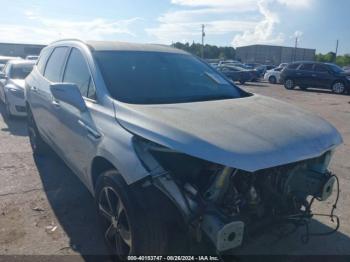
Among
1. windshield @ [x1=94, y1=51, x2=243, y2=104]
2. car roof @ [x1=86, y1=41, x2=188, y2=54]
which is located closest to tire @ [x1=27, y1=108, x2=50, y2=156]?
car roof @ [x1=86, y1=41, x2=188, y2=54]

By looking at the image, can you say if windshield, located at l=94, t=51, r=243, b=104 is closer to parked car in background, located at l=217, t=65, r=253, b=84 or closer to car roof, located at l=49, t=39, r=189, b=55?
car roof, located at l=49, t=39, r=189, b=55

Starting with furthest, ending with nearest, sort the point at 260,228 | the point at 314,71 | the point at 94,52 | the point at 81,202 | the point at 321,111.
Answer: the point at 314,71 → the point at 321,111 → the point at 81,202 → the point at 94,52 → the point at 260,228

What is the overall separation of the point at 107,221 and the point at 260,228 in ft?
4.31

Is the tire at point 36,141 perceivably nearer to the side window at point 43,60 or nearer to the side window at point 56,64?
the side window at point 43,60

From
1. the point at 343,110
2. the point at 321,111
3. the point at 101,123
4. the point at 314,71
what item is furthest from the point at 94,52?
the point at 314,71

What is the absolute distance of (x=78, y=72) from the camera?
12.4 ft

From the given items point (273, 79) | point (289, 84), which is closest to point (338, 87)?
point (289, 84)

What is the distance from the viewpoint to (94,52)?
3602 millimetres

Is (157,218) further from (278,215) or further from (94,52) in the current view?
(94,52)

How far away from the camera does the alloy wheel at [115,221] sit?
2.76 meters

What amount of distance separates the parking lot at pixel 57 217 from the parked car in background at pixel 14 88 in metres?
3.14

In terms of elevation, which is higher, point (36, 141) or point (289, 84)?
point (36, 141)

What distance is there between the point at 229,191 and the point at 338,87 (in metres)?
20.1

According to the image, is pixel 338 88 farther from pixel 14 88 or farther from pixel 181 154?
pixel 181 154
